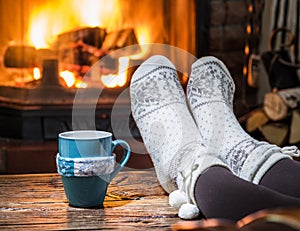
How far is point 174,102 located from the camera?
3.93ft

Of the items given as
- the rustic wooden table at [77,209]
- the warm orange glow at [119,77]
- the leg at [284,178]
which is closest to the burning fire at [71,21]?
the warm orange glow at [119,77]

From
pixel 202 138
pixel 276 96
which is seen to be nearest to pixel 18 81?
pixel 276 96

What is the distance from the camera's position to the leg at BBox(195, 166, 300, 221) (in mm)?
816

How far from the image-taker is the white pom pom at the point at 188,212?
2.96 ft

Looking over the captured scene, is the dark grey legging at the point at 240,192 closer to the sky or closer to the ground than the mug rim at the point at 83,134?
closer to the ground

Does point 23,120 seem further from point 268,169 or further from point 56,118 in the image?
point 268,169

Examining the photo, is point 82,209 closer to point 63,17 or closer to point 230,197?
point 230,197

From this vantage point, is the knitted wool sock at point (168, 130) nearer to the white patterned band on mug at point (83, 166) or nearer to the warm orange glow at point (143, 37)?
the white patterned band on mug at point (83, 166)

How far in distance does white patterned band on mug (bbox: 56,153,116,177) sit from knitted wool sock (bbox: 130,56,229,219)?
121mm

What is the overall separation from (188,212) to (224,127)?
0.90ft

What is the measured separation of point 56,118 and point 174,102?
108 centimetres

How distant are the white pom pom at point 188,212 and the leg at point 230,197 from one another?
0.04 feet

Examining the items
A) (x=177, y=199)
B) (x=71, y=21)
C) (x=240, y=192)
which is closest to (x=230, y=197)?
(x=240, y=192)

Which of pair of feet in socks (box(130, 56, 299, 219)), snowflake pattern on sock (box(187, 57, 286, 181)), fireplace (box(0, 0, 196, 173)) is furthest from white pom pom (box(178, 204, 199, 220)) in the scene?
fireplace (box(0, 0, 196, 173))
